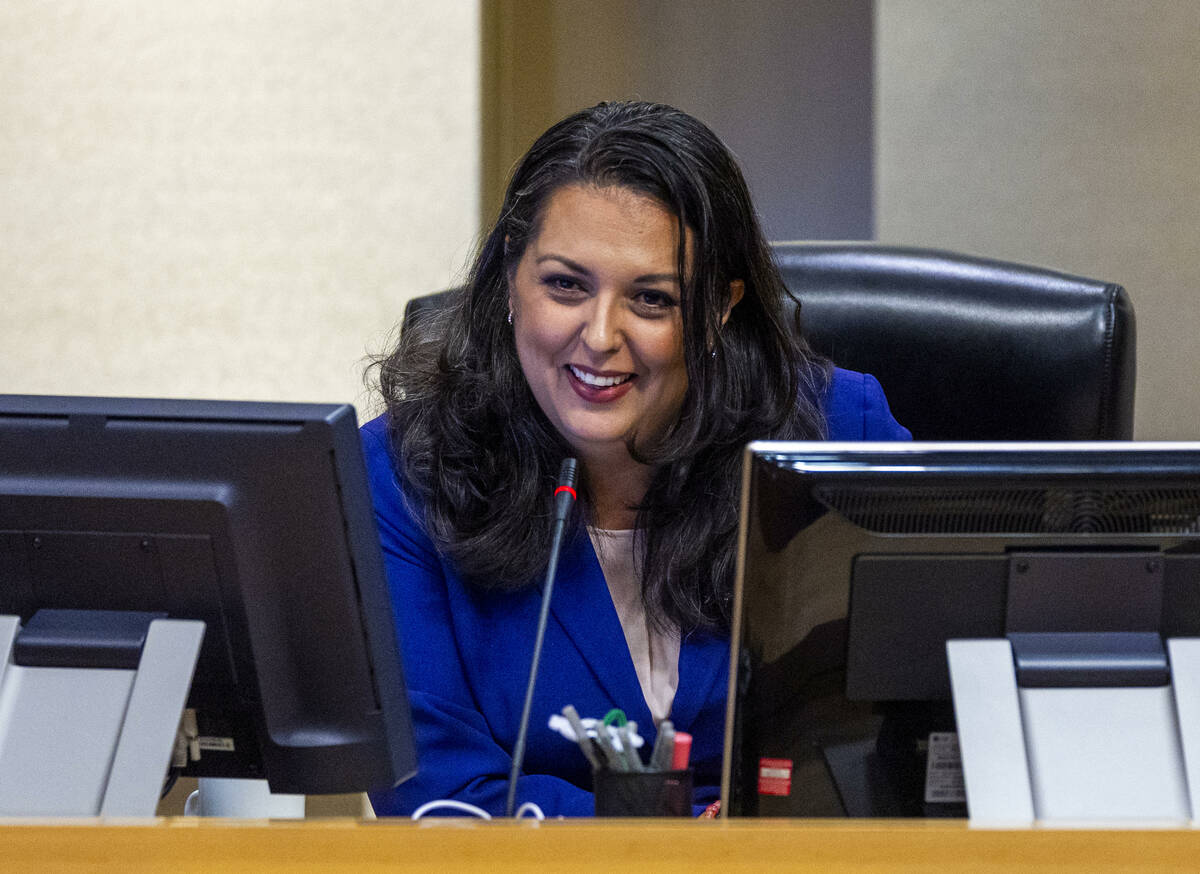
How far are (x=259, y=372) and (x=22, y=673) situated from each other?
5.70 feet

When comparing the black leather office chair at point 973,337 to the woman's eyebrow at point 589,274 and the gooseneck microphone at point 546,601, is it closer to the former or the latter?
the woman's eyebrow at point 589,274

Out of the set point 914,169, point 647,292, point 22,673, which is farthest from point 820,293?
point 22,673

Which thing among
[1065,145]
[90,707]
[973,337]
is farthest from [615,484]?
[1065,145]

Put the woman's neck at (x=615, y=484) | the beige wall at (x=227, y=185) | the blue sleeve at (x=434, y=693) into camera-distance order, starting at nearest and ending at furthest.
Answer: the blue sleeve at (x=434, y=693) < the woman's neck at (x=615, y=484) < the beige wall at (x=227, y=185)

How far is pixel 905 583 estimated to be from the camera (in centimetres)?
78

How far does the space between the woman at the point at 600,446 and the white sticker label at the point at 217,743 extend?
37 centimetres

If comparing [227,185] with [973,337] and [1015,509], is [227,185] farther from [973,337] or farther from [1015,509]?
[1015,509]

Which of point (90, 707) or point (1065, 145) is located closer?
point (90, 707)

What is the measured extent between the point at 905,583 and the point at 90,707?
0.53m

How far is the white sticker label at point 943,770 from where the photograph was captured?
814 mm

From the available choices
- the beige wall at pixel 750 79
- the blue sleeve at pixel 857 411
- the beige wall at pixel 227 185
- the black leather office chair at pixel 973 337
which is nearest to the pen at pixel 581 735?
the blue sleeve at pixel 857 411

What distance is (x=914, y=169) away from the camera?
256cm

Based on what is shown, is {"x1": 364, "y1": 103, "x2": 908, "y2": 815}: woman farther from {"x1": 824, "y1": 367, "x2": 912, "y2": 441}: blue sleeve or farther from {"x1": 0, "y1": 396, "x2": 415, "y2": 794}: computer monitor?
{"x1": 0, "y1": 396, "x2": 415, "y2": 794}: computer monitor

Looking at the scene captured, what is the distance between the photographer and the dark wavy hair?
4.44ft
